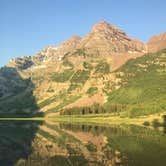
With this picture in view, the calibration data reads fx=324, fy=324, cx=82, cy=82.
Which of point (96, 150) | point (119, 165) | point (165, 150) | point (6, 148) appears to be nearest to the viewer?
point (119, 165)

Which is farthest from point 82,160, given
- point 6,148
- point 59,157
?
point 6,148

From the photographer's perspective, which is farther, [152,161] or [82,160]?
[82,160]

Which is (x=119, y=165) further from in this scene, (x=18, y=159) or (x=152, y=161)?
(x=18, y=159)

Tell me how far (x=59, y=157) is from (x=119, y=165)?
90.7 ft

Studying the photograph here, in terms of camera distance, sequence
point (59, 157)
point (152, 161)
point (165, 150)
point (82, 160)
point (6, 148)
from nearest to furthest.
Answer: point (152, 161), point (82, 160), point (59, 157), point (165, 150), point (6, 148)

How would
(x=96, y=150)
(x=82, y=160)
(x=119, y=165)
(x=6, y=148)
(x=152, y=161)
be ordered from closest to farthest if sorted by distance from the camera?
(x=119, y=165), (x=152, y=161), (x=82, y=160), (x=96, y=150), (x=6, y=148)

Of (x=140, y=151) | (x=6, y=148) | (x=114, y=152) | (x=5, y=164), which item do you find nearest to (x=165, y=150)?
(x=140, y=151)

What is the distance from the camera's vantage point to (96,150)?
12394 cm

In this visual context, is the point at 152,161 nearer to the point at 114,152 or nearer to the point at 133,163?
the point at 133,163

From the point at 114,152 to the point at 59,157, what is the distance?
20008 millimetres

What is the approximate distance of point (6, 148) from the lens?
466ft

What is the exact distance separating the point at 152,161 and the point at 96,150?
3407cm

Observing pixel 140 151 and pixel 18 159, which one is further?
pixel 140 151

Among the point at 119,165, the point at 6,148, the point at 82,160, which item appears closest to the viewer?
the point at 119,165
